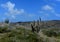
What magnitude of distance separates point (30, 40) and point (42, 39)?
51.3 inches

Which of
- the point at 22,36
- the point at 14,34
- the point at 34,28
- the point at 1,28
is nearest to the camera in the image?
the point at 22,36

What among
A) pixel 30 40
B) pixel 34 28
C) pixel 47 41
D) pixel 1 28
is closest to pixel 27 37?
pixel 30 40

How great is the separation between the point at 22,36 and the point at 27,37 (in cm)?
62

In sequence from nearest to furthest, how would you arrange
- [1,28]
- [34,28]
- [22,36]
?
[22,36], [34,28], [1,28]

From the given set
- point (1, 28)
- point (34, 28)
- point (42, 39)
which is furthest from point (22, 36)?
point (1, 28)

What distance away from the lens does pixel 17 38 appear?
26672 mm

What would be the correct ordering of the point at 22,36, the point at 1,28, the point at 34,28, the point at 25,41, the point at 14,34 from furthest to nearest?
the point at 1,28 < the point at 34,28 < the point at 14,34 < the point at 22,36 < the point at 25,41

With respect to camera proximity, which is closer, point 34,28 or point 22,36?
point 22,36

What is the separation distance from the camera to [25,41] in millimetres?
25531

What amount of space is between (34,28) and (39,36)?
18.0 feet

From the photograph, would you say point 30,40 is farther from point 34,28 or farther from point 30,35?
point 34,28

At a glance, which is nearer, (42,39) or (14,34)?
(42,39)

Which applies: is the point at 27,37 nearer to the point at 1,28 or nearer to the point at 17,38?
the point at 17,38

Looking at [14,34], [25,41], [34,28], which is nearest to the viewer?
[25,41]
